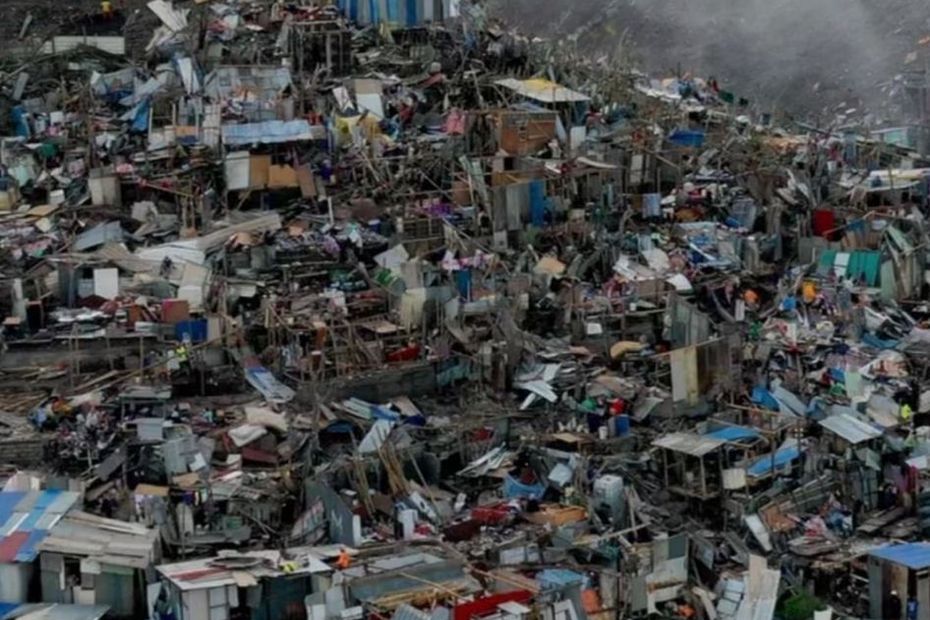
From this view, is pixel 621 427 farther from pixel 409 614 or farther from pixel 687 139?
pixel 687 139

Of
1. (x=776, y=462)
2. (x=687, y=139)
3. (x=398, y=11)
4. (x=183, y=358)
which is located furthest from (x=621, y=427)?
(x=398, y=11)

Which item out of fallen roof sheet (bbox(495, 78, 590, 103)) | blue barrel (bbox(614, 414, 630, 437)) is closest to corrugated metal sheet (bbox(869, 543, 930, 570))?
blue barrel (bbox(614, 414, 630, 437))

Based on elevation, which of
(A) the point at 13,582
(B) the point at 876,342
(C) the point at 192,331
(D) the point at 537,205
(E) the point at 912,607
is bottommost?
(E) the point at 912,607

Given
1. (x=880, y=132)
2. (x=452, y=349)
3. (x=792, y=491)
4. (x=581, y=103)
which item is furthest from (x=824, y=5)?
(x=792, y=491)

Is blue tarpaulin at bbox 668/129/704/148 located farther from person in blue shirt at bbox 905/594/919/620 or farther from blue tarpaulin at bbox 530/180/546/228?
person in blue shirt at bbox 905/594/919/620

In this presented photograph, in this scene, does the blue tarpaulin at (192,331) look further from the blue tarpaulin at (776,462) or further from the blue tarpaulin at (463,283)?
the blue tarpaulin at (776,462)

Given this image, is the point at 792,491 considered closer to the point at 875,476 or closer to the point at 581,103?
the point at 875,476
